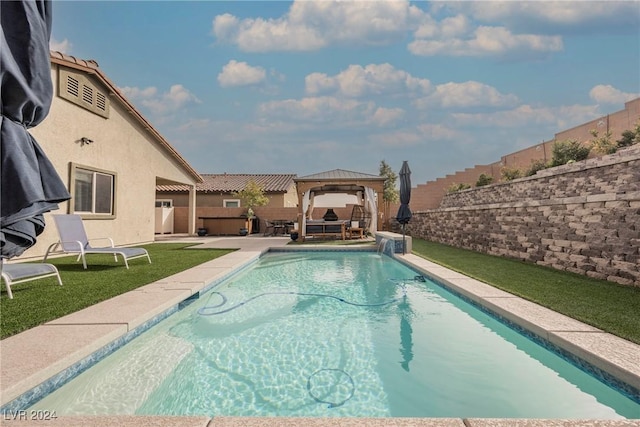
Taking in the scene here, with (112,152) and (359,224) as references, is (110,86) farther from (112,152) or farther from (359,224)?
(359,224)

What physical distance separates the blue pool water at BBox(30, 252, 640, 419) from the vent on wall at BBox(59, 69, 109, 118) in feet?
26.1

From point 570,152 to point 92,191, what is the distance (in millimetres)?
18433

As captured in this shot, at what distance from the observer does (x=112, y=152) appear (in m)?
11.2

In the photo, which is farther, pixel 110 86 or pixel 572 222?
pixel 110 86

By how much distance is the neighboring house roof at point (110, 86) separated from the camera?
351 inches

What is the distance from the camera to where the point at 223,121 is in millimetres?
26391

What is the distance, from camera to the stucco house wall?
8.75 metres

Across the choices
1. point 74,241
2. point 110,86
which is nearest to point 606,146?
point 74,241

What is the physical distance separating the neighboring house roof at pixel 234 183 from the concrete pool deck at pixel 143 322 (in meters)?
19.7

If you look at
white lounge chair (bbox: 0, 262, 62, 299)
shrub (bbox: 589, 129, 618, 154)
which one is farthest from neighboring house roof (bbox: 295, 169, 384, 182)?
white lounge chair (bbox: 0, 262, 62, 299)

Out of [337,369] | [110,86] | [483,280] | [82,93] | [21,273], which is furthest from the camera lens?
[110,86]

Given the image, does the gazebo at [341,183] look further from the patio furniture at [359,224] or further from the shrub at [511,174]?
the shrub at [511,174]

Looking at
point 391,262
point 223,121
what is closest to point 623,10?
point 391,262

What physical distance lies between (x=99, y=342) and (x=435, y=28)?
15.3 m
